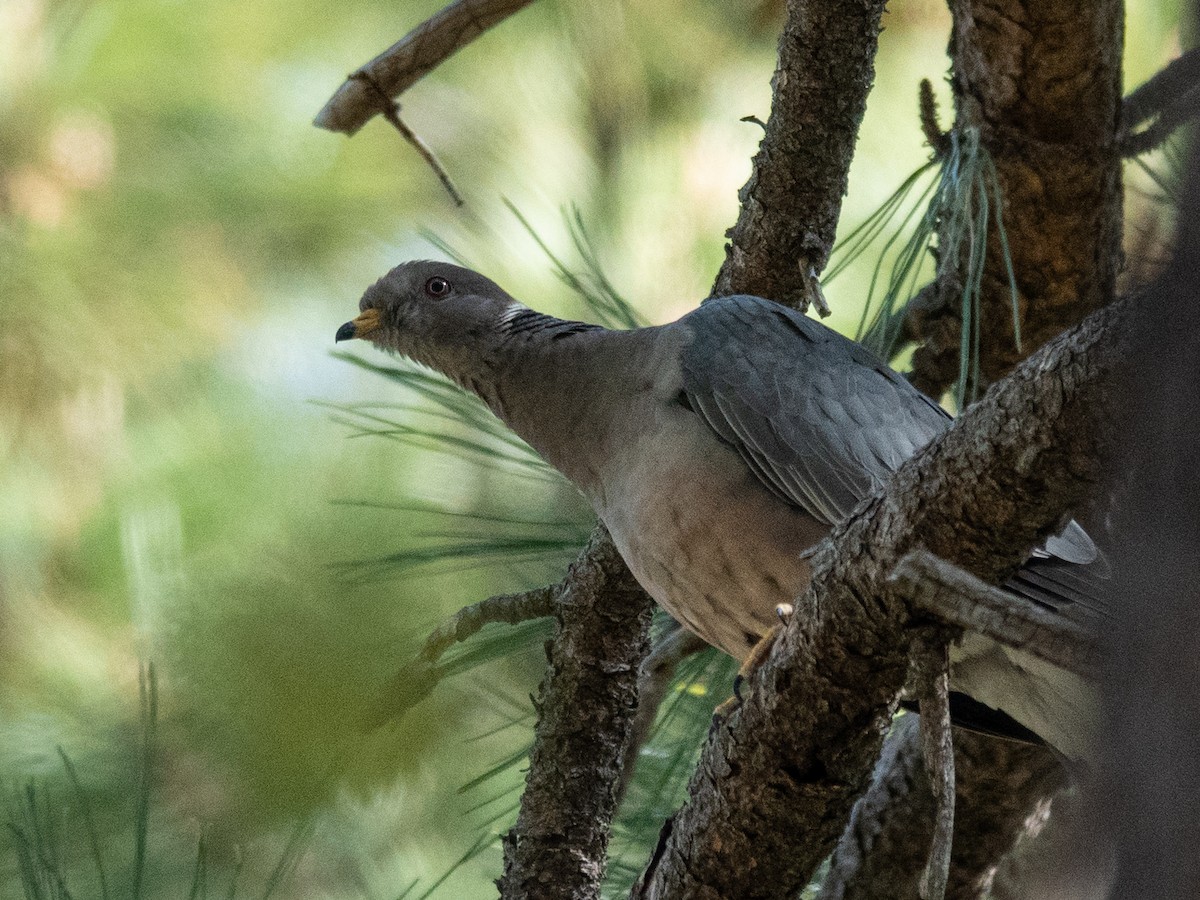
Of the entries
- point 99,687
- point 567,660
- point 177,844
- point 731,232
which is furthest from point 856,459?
point 99,687

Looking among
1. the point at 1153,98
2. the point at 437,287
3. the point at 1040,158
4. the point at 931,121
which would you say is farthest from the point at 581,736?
the point at 1153,98

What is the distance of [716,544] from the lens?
258 cm

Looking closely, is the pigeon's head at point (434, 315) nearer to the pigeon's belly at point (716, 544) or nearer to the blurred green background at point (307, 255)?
the blurred green background at point (307, 255)

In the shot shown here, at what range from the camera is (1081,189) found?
2.97 metres

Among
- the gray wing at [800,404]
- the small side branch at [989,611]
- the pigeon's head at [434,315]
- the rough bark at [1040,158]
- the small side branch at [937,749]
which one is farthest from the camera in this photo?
the pigeon's head at [434,315]

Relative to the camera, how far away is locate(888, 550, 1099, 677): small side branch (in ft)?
4.48

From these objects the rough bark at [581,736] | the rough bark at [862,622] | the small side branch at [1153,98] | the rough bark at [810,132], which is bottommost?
the rough bark at [862,622]

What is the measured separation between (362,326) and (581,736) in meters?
1.22

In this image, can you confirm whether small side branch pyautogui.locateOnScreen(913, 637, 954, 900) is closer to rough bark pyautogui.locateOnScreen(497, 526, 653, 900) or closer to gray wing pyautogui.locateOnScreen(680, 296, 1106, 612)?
gray wing pyautogui.locateOnScreen(680, 296, 1106, 612)

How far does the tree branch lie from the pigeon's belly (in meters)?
1.01

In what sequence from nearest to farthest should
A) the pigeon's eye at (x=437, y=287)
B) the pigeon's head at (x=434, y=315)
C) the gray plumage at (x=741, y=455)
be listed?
the gray plumage at (x=741, y=455), the pigeon's head at (x=434, y=315), the pigeon's eye at (x=437, y=287)

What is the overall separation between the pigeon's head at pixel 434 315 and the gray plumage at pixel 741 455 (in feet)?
0.73

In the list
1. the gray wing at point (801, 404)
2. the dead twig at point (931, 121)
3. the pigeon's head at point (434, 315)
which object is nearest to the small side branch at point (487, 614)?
the gray wing at point (801, 404)

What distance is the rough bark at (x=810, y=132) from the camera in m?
2.48
